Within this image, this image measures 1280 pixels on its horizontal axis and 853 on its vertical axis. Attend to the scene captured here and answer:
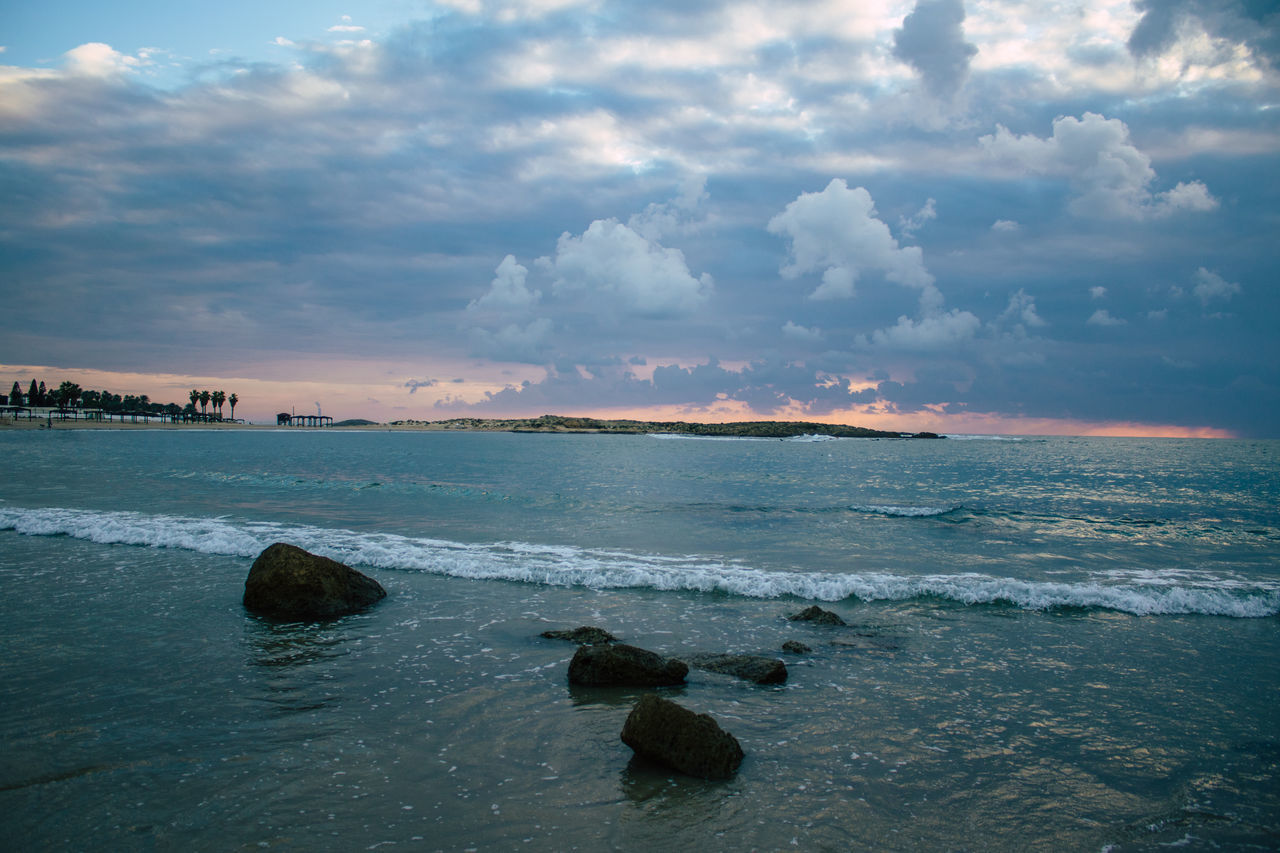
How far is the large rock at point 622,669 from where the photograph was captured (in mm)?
10312

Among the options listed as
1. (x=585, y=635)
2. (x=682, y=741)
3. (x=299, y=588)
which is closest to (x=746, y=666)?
(x=585, y=635)

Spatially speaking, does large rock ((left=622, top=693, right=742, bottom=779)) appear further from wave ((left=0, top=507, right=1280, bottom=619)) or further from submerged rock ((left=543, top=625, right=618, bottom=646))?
wave ((left=0, top=507, right=1280, bottom=619))

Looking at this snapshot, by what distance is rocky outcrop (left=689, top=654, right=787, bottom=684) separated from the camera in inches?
417

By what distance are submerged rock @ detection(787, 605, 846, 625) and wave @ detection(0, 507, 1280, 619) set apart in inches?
85.7

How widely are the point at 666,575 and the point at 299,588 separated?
9083 millimetres

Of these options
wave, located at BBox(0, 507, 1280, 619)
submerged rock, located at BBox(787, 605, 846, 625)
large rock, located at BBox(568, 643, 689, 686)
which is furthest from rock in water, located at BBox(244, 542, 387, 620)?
submerged rock, located at BBox(787, 605, 846, 625)

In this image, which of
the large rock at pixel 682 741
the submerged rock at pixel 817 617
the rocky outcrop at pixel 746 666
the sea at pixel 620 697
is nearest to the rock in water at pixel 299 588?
the sea at pixel 620 697

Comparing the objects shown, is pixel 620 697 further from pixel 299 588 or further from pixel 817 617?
pixel 299 588

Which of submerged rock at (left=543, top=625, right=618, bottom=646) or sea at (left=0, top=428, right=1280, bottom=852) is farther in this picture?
submerged rock at (left=543, top=625, right=618, bottom=646)

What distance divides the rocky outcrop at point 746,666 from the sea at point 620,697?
0.30 m

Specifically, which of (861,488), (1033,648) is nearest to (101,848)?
(1033,648)

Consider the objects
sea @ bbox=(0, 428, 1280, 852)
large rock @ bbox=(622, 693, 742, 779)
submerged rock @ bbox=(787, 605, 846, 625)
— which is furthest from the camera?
submerged rock @ bbox=(787, 605, 846, 625)

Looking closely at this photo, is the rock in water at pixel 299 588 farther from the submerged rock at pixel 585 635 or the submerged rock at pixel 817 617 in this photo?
the submerged rock at pixel 817 617

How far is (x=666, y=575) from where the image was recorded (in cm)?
1819
